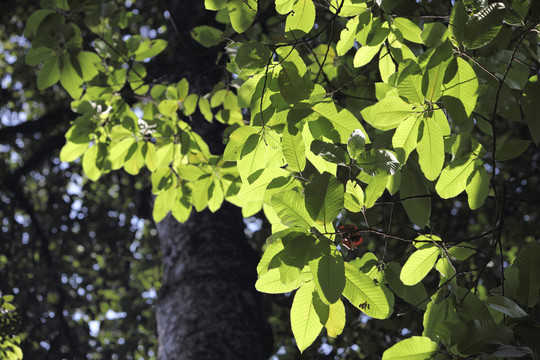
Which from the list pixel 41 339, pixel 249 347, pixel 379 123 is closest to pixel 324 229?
pixel 379 123

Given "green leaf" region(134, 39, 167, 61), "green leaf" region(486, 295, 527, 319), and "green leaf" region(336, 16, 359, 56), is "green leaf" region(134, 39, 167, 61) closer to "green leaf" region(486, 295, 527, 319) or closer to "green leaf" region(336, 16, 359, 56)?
"green leaf" region(336, 16, 359, 56)

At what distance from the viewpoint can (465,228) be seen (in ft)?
13.4

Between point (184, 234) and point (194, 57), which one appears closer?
point (194, 57)

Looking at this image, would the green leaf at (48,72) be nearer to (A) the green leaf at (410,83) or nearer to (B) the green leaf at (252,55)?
(B) the green leaf at (252,55)

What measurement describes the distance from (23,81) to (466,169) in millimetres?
4973

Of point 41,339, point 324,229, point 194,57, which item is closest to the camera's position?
point 324,229

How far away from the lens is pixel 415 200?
1273 millimetres

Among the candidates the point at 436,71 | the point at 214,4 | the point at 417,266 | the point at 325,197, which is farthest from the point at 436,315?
the point at 214,4

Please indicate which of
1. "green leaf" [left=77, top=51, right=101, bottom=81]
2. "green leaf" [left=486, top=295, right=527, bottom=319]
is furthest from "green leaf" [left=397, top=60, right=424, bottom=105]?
"green leaf" [left=77, top=51, right=101, bottom=81]

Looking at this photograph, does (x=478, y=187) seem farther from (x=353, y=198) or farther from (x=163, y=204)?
(x=163, y=204)

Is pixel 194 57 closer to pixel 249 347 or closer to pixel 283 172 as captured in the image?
pixel 283 172

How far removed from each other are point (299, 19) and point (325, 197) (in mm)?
448

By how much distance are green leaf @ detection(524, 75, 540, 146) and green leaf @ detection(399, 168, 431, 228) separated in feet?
1.00

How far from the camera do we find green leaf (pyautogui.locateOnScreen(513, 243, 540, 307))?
40.1 inches
